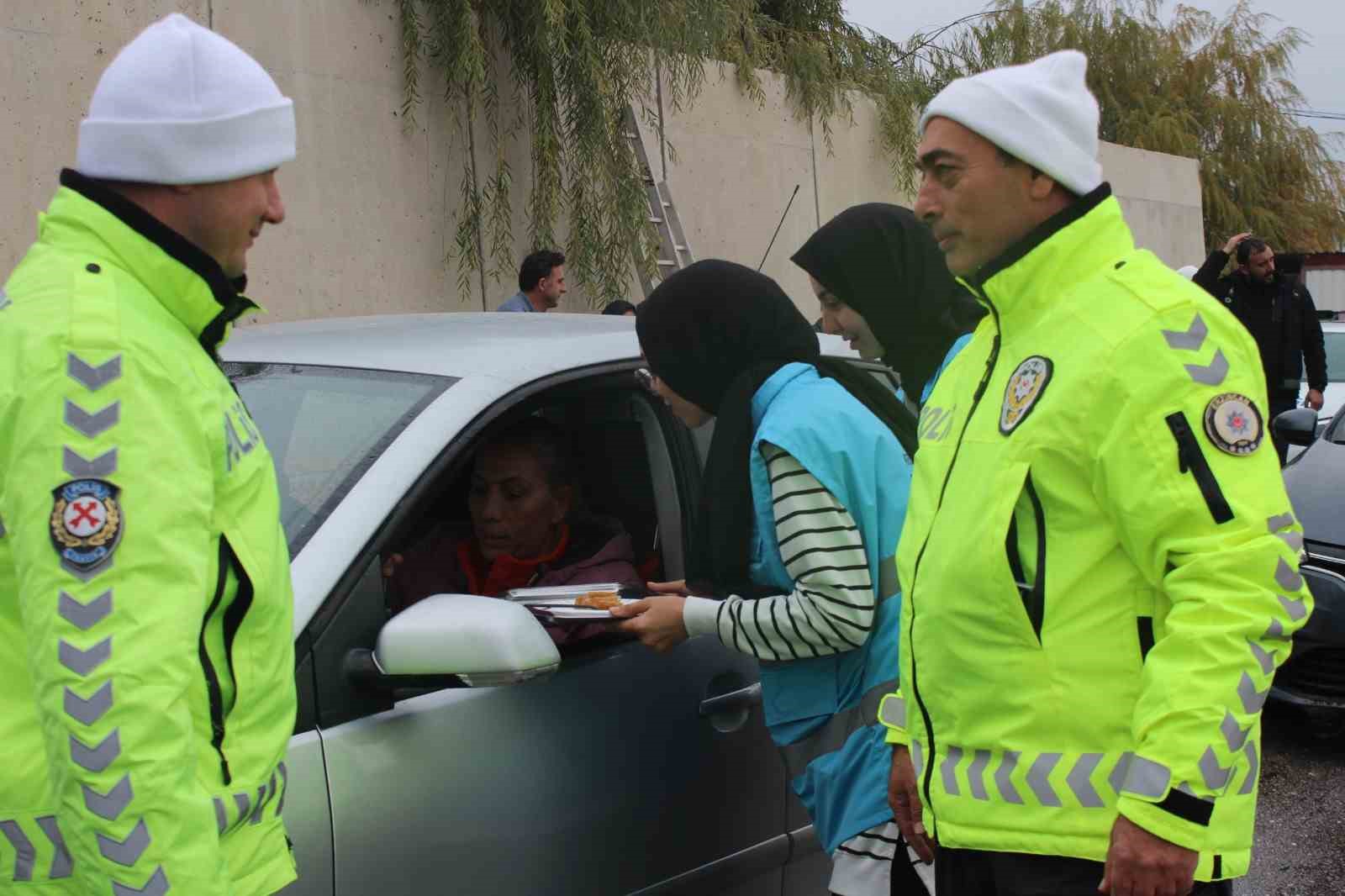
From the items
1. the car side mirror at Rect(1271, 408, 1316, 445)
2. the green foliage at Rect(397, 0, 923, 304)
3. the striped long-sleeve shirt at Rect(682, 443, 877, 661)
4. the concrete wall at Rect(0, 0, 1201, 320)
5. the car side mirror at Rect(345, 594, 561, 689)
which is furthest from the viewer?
the green foliage at Rect(397, 0, 923, 304)

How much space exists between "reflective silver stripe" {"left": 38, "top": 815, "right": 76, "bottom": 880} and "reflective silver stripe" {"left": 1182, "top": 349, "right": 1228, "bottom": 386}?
4.52ft

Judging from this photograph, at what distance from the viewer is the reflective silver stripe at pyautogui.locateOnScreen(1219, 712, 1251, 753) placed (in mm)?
1692

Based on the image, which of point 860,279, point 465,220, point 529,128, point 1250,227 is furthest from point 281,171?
point 1250,227

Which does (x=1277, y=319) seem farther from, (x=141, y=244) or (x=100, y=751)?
(x=100, y=751)

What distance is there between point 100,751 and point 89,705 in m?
0.05

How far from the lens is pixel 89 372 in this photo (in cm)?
148

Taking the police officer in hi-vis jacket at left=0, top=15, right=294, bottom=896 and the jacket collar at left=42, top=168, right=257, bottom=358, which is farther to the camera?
the jacket collar at left=42, top=168, right=257, bottom=358

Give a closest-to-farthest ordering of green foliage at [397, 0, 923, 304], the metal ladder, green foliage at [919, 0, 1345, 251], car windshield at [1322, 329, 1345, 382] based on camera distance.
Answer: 1. green foliage at [397, 0, 923, 304]
2. car windshield at [1322, 329, 1345, 382]
3. the metal ladder
4. green foliage at [919, 0, 1345, 251]

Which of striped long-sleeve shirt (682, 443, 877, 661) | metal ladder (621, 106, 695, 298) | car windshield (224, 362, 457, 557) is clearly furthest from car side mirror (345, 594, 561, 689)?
metal ladder (621, 106, 695, 298)

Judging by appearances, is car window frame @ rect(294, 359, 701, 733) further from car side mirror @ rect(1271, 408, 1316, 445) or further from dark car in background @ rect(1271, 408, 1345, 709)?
car side mirror @ rect(1271, 408, 1316, 445)

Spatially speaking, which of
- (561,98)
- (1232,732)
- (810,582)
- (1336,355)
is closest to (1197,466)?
(1232,732)

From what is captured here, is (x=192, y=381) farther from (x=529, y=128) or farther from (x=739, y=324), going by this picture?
(x=529, y=128)

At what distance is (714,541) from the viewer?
8.54ft

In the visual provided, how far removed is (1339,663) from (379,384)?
13.3 ft
